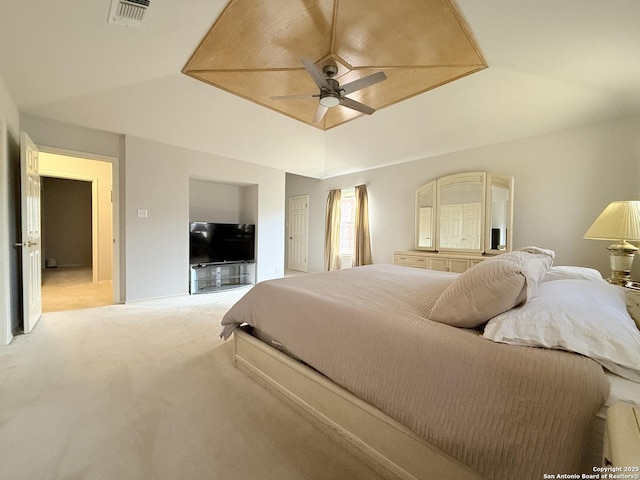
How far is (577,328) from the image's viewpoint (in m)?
0.95

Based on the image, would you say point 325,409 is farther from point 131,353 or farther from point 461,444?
point 131,353

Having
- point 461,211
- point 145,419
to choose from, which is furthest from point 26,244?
point 461,211

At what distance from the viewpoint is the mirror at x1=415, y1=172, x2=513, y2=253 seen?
3.76 meters

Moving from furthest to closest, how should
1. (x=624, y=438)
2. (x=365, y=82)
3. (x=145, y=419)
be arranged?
(x=365, y=82)
(x=145, y=419)
(x=624, y=438)

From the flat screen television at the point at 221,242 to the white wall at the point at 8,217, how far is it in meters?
2.02

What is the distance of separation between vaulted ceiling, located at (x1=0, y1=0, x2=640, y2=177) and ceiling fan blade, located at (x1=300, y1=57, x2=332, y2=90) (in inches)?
17.1

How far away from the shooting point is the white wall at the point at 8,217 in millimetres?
2412

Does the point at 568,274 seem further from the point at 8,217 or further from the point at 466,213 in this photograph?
the point at 8,217

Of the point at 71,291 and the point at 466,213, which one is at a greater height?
the point at 466,213

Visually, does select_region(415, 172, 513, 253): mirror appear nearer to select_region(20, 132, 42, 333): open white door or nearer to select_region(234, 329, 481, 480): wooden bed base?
select_region(234, 329, 481, 480): wooden bed base

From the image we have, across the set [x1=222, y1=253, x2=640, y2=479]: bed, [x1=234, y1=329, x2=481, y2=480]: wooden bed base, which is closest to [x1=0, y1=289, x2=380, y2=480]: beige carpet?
[x1=234, y1=329, x2=481, y2=480]: wooden bed base

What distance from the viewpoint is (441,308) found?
1278mm

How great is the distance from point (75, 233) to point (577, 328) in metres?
9.68

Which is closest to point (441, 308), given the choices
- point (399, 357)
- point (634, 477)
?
point (399, 357)
